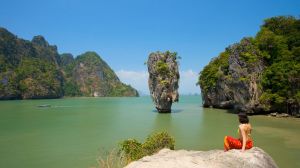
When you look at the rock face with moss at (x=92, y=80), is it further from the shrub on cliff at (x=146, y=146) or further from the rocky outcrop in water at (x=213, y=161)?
the rocky outcrop in water at (x=213, y=161)

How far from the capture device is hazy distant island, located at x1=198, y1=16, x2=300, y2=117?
30.8m

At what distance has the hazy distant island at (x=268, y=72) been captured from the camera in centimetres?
3078

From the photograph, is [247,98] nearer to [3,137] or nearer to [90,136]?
[90,136]

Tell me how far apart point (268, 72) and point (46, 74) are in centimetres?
9935

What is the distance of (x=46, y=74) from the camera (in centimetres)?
11494

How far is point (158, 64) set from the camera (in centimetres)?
3538

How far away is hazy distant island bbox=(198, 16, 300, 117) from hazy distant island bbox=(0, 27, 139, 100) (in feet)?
275

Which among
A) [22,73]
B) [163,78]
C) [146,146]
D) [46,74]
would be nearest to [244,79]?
[163,78]

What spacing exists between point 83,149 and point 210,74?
35.5 m

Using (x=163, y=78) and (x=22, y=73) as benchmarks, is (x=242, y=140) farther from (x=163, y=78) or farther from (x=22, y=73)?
(x=22, y=73)

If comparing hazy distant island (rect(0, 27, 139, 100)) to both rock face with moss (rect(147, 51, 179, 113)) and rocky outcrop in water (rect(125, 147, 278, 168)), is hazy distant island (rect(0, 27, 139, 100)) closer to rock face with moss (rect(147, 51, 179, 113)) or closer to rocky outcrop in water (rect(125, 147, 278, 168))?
rock face with moss (rect(147, 51, 179, 113))

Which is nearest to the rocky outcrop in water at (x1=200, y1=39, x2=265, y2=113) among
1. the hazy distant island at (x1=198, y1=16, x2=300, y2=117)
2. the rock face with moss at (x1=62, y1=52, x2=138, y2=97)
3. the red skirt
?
the hazy distant island at (x1=198, y1=16, x2=300, y2=117)

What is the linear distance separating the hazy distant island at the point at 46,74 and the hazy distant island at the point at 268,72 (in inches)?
3304

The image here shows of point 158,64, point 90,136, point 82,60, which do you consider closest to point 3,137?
point 90,136
